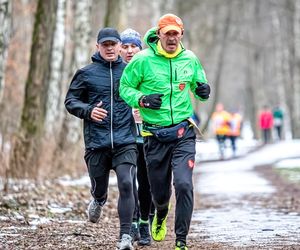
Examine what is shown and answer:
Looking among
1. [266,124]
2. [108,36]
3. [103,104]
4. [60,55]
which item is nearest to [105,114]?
[103,104]

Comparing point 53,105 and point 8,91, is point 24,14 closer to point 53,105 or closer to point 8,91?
point 8,91

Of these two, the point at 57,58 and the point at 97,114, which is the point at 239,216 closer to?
the point at 97,114

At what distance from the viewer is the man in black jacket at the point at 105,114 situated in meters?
8.15

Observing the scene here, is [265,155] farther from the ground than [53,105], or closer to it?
closer to it

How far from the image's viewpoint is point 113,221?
11383mm

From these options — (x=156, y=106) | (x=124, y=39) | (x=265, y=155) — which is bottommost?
(x=265, y=155)

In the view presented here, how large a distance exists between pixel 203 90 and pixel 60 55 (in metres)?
14.1

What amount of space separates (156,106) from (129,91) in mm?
304

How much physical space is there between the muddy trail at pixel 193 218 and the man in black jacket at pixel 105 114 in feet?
2.61

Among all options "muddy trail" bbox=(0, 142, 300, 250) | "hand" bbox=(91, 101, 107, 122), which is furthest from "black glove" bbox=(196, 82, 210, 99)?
"muddy trail" bbox=(0, 142, 300, 250)

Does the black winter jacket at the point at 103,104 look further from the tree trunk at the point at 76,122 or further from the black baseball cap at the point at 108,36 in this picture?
the tree trunk at the point at 76,122

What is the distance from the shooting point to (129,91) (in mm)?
7914

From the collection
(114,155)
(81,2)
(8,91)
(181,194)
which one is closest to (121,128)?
(114,155)

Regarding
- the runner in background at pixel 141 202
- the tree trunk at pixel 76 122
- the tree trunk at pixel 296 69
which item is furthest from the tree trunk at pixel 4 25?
the tree trunk at pixel 296 69
